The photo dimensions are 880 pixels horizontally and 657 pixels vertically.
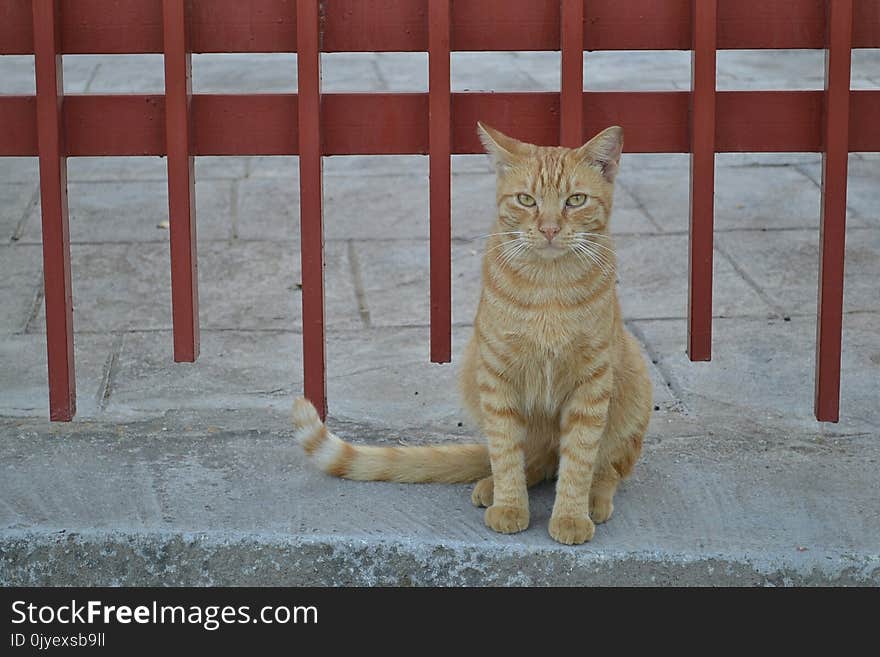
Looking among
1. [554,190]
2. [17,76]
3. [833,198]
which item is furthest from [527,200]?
[17,76]

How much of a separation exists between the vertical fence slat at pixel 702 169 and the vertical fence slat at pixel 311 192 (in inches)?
42.1

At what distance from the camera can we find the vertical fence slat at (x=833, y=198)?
3.83 m

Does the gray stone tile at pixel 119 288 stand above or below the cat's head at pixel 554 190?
below

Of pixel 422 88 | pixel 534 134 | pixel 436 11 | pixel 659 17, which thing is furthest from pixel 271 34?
pixel 422 88

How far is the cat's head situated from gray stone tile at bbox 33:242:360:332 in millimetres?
2033

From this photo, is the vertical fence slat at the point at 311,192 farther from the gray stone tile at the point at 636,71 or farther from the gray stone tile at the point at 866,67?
the gray stone tile at the point at 866,67

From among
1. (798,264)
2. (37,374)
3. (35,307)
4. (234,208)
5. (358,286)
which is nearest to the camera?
(37,374)

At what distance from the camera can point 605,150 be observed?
3.38 m

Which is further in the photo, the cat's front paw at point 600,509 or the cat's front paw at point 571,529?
the cat's front paw at point 600,509

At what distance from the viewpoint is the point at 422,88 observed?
9.14 metres

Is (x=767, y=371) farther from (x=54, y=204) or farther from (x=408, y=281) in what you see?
(x=54, y=204)

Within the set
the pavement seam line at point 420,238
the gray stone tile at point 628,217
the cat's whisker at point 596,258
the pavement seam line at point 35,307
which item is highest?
the cat's whisker at point 596,258

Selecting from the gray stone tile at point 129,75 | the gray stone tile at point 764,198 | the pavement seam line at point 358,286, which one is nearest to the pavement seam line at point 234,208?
the pavement seam line at point 358,286

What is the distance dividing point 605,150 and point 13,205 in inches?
170
